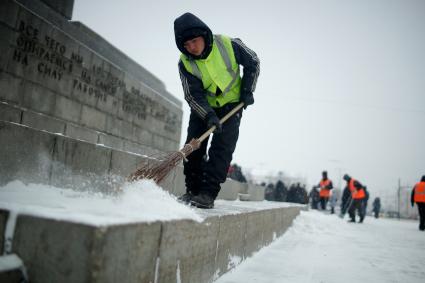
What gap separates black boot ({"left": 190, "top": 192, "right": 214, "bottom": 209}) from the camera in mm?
2550

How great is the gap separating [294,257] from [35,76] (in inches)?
137

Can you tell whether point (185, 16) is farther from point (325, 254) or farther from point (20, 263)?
point (325, 254)

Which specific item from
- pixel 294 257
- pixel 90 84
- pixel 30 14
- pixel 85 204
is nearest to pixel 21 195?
Answer: pixel 85 204

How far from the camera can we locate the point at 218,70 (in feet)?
9.29

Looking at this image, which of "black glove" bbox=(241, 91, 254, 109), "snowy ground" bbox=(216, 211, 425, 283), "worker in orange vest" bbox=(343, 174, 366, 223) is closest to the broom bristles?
"black glove" bbox=(241, 91, 254, 109)

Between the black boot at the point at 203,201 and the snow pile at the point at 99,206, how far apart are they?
0.49m

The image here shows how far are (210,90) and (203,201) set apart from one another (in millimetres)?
1001

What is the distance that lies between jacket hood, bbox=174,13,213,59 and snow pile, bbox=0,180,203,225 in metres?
1.31

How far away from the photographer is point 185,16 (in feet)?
9.04

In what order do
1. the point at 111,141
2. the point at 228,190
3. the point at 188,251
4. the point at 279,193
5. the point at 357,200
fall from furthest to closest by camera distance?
1. the point at 279,193
2. the point at 357,200
3. the point at 228,190
4. the point at 111,141
5. the point at 188,251

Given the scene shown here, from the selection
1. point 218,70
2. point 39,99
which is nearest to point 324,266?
point 218,70

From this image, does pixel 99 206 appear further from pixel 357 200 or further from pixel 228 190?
pixel 357 200

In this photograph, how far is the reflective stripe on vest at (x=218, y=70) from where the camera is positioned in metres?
2.82

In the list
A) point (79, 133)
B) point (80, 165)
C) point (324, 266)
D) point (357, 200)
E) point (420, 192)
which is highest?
point (79, 133)
